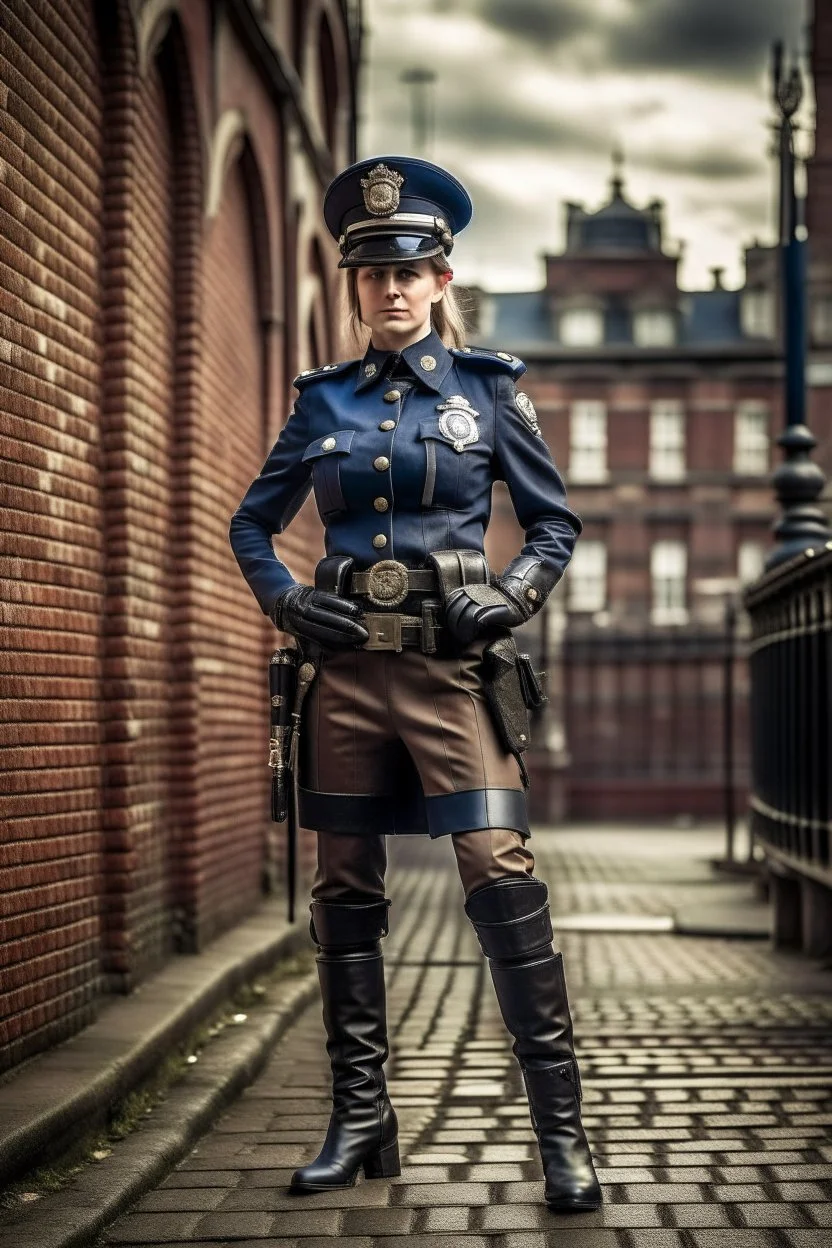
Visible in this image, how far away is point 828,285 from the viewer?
36.8 metres

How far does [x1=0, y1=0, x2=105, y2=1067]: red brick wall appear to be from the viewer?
4836 millimetres

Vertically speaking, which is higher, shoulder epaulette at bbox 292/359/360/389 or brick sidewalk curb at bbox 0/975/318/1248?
shoulder epaulette at bbox 292/359/360/389

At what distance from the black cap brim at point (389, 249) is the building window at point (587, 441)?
32.5 m

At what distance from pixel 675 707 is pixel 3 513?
2076 cm

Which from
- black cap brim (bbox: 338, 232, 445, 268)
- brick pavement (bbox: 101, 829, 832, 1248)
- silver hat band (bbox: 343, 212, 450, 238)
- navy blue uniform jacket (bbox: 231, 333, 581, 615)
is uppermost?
silver hat band (bbox: 343, 212, 450, 238)

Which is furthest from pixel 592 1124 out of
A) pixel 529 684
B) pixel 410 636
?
pixel 410 636

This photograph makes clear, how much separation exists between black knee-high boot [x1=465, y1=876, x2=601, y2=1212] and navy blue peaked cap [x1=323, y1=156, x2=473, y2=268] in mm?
1474

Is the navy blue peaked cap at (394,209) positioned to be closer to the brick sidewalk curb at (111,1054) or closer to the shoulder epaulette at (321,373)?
the shoulder epaulette at (321,373)

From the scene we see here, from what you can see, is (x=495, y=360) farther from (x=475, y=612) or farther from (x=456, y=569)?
(x=475, y=612)

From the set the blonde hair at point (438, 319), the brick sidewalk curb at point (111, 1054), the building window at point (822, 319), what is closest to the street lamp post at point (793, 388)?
the brick sidewalk curb at point (111, 1054)

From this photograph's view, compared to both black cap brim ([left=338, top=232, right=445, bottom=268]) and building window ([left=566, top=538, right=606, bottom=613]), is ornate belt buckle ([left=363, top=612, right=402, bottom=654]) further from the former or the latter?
building window ([left=566, top=538, right=606, bottom=613])

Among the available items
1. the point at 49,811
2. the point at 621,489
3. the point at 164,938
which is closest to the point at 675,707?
the point at 621,489

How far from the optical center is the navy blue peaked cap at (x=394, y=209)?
4180mm

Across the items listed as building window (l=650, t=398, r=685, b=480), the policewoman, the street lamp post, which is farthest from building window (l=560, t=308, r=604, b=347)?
the policewoman
